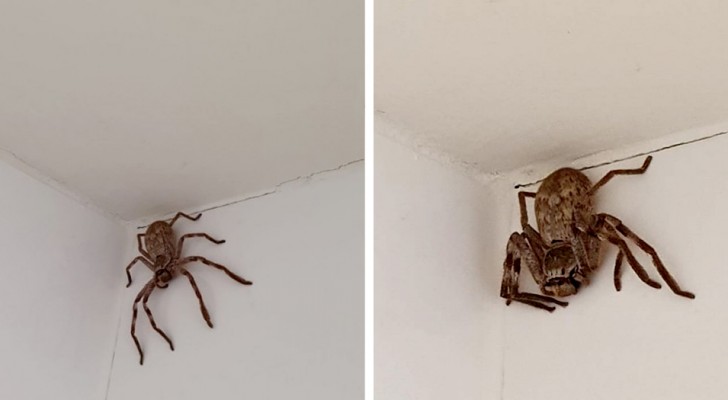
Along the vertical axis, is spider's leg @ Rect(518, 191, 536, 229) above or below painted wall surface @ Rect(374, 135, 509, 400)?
above

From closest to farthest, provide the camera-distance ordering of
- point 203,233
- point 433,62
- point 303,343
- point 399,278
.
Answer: point 433,62 < point 399,278 < point 303,343 < point 203,233

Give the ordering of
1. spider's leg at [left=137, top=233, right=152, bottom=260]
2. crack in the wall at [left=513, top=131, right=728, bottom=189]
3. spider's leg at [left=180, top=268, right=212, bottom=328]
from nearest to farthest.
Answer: crack in the wall at [left=513, top=131, right=728, bottom=189] → spider's leg at [left=180, top=268, right=212, bottom=328] → spider's leg at [left=137, top=233, right=152, bottom=260]

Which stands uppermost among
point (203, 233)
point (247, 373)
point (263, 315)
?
point (203, 233)

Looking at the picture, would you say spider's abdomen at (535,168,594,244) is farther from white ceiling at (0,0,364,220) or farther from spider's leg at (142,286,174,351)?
spider's leg at (142,286,174,351)

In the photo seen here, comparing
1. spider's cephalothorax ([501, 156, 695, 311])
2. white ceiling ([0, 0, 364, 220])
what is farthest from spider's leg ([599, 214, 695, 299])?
white ceiling ([0, 0, 364, 220])

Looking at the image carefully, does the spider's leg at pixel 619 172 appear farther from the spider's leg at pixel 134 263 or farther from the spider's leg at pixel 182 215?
the spider's leg at pixel 134 263

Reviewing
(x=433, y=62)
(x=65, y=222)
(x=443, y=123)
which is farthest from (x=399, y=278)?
(x=65, y=222)

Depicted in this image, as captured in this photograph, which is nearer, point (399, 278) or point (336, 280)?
point (399, 278)

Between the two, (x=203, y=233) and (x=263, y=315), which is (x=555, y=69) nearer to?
(x=263, y=315)
